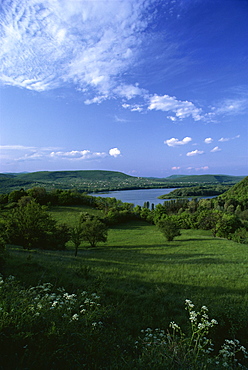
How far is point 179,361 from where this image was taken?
9.45ft

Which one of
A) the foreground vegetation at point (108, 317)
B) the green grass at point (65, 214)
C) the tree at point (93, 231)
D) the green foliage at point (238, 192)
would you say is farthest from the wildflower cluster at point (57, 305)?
the green foliage at point (238, 192)

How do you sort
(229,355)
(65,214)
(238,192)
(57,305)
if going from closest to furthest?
1. (229,355)
2. (57,305)
3. (65,214)
4. (238,192)

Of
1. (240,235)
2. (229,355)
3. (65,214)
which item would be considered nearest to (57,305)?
(229,355)

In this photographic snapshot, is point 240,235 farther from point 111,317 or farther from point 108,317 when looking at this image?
point 108,317

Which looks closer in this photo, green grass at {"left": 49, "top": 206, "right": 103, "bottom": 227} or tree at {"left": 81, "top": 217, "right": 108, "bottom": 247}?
tree at {"left": 81, "top": 217, "right": 108, "bottom": 247}

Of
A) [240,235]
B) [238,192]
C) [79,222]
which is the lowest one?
[240,235]

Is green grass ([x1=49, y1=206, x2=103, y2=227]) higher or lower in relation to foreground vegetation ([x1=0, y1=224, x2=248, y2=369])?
lower

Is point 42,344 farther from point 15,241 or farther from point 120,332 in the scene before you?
point 15,241

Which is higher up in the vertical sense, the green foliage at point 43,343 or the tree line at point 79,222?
the green foliage at point 43,343

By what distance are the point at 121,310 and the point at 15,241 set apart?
21.7m

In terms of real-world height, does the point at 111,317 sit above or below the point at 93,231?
above

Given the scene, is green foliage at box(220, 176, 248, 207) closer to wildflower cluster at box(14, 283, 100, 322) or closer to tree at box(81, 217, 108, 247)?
tree at box(81, 217, 108, 247)

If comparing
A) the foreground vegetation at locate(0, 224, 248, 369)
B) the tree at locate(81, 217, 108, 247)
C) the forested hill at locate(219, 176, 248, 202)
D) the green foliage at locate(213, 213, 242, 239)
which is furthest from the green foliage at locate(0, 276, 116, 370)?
the forested hill at locate(219, 176, 248, 202)

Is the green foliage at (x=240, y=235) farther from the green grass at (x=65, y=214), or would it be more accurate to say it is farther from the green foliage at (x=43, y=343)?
the green foliage at (x=43, y=343)
